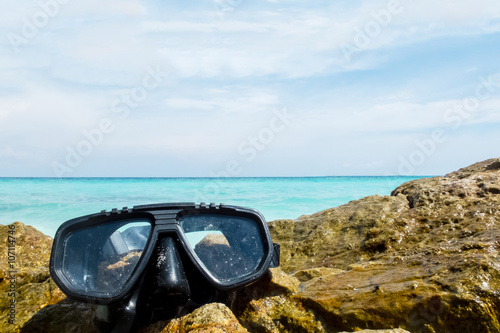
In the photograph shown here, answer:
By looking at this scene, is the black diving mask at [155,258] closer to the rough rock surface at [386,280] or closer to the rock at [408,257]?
the rough rock surface at [386,280]

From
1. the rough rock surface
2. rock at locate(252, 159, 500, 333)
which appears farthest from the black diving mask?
rock at locate(252, 159, 500, 333)

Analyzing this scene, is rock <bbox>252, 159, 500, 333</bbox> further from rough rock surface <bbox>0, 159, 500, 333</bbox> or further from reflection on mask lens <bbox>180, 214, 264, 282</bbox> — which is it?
reflection on mask lens <bbox>180, 214, 264, 282</bbox>

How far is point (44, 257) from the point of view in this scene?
3.67m

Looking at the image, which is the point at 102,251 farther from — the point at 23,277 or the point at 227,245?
the point at 23,277

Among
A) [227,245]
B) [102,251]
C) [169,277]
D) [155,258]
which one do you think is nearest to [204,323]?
[169,277]

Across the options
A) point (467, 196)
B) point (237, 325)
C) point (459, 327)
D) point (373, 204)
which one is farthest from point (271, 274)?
point (467, 196)

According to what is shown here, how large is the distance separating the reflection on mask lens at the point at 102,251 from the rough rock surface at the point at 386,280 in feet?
0.79

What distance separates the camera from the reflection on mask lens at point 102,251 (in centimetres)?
215

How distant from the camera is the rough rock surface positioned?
1851 mm

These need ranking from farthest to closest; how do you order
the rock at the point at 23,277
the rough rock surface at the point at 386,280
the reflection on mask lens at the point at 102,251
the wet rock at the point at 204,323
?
the rock at the point at 23,277, the reflection on mask lens at the point at 102,251, the rough rock surface at the point at 386,280, the wet rock at the point at 204,323

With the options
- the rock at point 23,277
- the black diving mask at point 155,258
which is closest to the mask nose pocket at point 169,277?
the black diving mask at point 155,258

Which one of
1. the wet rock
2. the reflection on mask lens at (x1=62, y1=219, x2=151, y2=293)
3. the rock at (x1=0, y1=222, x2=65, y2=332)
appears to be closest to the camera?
the wet rock

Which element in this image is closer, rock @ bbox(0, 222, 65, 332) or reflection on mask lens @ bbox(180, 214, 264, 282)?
reflection on mask lens @ bbox(180, 214, 264, 282)

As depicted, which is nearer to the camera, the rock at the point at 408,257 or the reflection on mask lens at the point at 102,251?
the rock at the point at 408,257
